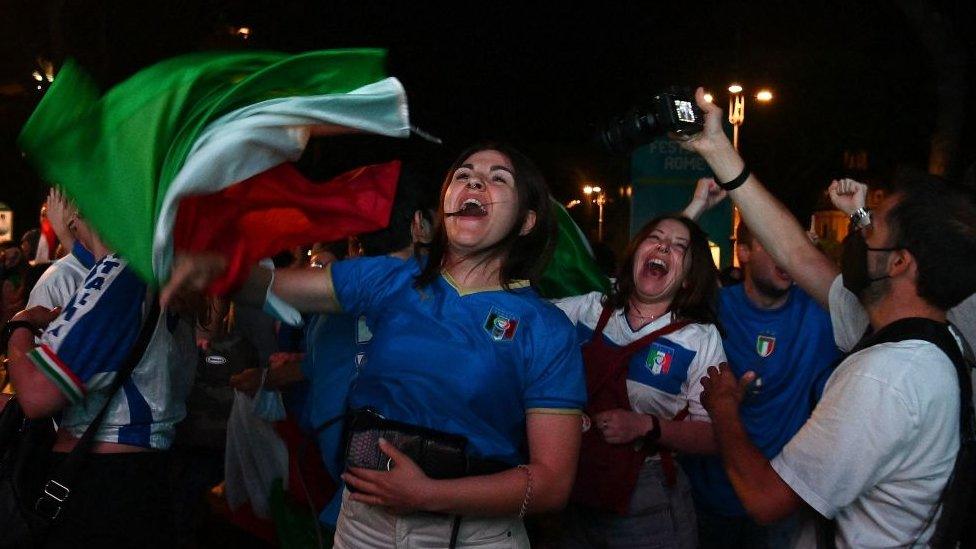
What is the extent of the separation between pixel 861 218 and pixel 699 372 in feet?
3.28

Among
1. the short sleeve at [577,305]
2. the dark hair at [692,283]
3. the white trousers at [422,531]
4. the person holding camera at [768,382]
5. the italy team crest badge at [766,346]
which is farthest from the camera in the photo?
the italy team crest badge at [766,346]

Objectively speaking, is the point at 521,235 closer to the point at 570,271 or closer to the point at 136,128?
the point at 136,128

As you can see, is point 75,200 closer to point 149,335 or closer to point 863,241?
point 149,335

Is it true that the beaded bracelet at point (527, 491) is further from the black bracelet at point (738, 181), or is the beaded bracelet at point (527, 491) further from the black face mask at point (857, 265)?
the black bracelet at point (738, 181)

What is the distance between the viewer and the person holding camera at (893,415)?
90.7 inches

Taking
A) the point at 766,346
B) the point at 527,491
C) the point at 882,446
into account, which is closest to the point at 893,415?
the point at 882,446

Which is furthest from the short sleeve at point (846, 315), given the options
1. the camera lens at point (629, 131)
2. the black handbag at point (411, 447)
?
the black handbag at point (411, 447)

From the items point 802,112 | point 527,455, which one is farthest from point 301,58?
point 802,112

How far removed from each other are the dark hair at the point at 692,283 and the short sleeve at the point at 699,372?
161 millimetres

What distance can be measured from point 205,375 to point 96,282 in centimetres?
250

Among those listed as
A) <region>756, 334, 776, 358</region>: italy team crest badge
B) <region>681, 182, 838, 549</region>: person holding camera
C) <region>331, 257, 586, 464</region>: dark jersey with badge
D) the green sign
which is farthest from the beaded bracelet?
the green sign

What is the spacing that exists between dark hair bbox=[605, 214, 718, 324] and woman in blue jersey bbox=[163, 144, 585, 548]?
4.35 ft

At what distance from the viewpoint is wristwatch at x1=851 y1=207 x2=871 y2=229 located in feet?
9.58

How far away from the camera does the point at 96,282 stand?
2949 millimetres
